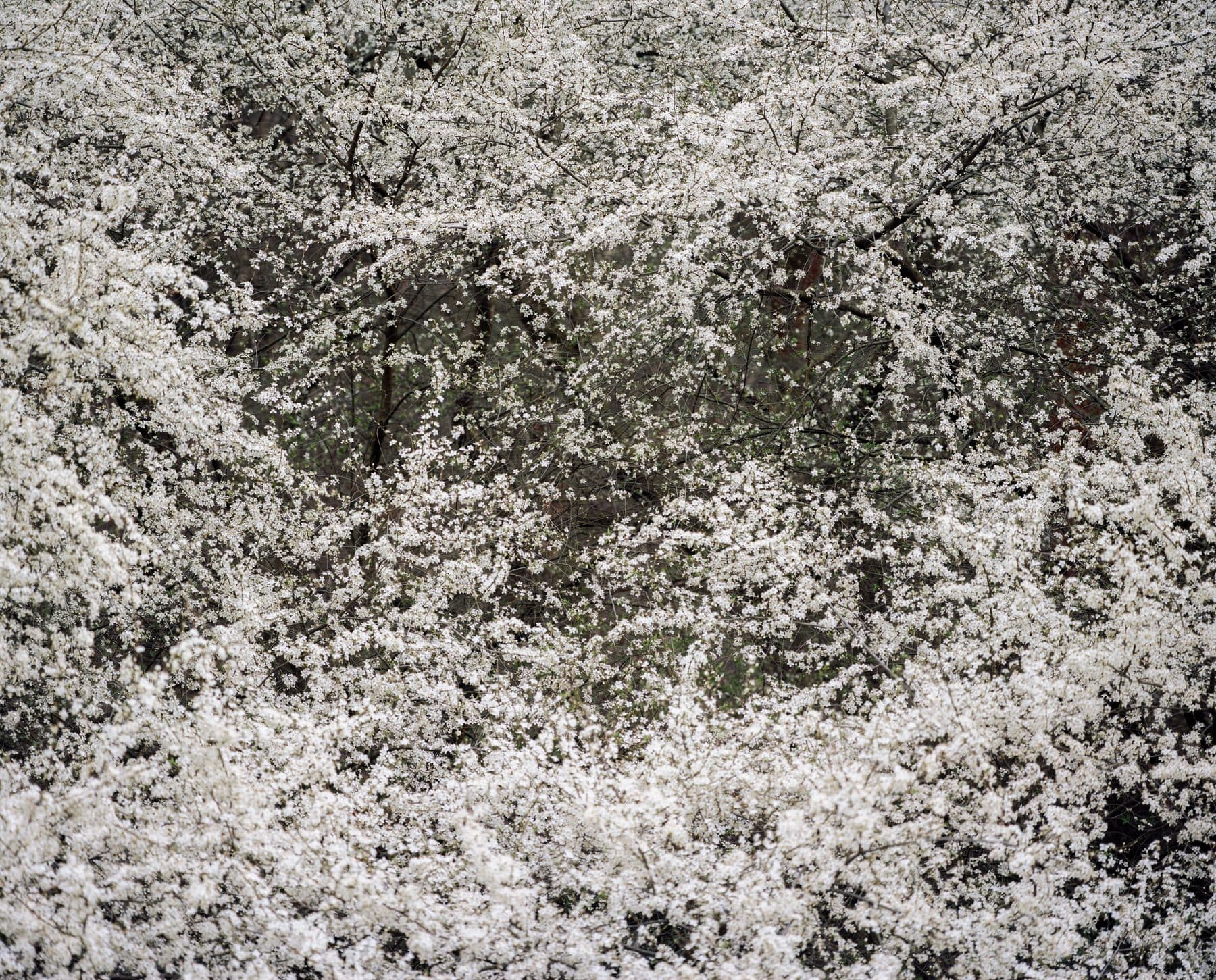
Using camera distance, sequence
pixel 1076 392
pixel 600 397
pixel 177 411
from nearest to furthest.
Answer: pixel 177 411
pixel 1076 392
pixel 600 397

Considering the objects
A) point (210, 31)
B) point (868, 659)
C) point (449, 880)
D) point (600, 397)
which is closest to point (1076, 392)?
point (868, 659)

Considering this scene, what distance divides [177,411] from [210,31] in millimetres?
6839

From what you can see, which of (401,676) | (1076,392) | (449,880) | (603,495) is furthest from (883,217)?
(449,880)

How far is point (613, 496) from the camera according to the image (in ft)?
33.7

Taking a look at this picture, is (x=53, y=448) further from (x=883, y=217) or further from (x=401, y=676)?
(x=883, y=217)

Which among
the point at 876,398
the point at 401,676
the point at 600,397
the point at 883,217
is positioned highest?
the point at 883,217

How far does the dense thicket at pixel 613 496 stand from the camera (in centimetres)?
532

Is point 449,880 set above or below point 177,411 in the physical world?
below

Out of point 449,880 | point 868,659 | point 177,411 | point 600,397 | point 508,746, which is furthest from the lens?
point 600,397

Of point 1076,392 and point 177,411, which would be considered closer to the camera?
point 177,411

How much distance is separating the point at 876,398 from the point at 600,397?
2842mm

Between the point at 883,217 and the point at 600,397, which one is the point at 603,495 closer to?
the point at 600,397

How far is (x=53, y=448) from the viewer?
6598 millimetres

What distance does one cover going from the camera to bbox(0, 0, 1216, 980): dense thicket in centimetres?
532
